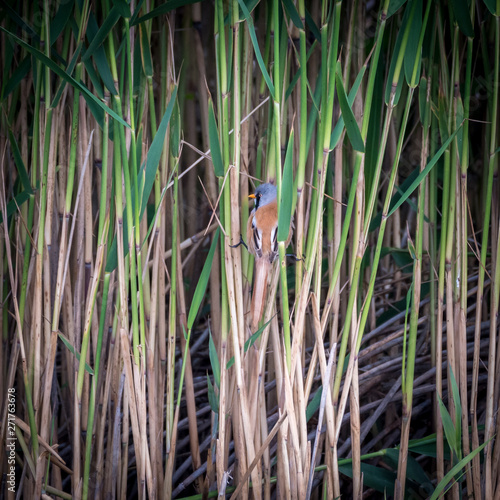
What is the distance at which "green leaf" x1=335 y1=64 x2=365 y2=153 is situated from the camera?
1.08 m

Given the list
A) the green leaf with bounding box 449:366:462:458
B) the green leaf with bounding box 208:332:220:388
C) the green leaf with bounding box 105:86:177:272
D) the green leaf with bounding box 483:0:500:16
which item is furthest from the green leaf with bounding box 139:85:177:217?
the green leaf with bounding box 449:366:462:458

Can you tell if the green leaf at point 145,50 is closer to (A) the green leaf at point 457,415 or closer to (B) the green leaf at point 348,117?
(B) the green leaf at point 348,117

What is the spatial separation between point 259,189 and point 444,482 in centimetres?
90

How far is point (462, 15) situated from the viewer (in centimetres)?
120

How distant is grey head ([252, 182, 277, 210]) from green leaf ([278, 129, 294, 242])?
27 cm

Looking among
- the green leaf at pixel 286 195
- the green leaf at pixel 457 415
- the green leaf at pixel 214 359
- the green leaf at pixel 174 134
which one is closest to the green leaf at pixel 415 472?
the green leaf at pixel 457 415

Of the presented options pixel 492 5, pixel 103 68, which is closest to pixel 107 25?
pixel 103 68

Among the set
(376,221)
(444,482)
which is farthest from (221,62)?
(444,482)

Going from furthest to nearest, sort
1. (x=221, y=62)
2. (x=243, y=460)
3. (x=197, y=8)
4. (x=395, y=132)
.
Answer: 1. (x=395, y=132)
2. (x=197, y=8)
3. (x=243, y=460)
4. (x=221, y=62)

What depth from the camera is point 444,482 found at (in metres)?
1.25

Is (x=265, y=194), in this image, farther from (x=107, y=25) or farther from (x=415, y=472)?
(x=415, y=472)

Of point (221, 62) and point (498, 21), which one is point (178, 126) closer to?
point (221, 62)

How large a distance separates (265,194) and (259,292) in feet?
0.94

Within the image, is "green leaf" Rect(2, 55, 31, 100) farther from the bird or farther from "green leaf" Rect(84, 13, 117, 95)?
the bird
